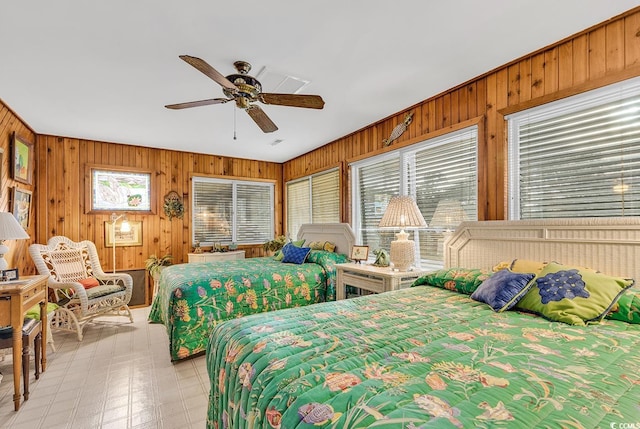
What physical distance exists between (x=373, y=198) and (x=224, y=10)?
283 cm

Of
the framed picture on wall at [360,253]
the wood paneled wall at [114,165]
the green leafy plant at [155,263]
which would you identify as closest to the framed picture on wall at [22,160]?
the wood paneled wall at [114,165]

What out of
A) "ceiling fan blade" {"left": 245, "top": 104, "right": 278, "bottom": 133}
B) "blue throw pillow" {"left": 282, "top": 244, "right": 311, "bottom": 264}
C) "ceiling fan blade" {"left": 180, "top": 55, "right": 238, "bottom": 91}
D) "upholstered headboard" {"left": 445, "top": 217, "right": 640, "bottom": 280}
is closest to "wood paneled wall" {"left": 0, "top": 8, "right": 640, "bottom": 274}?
"upholstered headboard" {"left": 445, "top": 217, "right": 640, "bottom": 280}

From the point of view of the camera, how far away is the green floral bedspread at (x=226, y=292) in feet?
9.30

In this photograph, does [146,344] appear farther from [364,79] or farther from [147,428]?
[364,79]

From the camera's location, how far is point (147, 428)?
1.93 m

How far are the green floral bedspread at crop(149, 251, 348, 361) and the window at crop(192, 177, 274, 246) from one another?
1.86 metres

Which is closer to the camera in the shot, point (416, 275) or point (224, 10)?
point (224, 10)

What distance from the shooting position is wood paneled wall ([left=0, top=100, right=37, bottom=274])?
3.32 m

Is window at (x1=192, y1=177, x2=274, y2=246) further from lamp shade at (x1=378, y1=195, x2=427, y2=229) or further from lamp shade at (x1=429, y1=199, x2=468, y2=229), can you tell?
lamp shade at (x1=429, y1=199, x2=468, y2=229)

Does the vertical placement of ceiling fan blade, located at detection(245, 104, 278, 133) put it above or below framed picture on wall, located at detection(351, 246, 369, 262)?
above

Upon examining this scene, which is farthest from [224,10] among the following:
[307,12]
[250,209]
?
[250,209]

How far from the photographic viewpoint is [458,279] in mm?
2248

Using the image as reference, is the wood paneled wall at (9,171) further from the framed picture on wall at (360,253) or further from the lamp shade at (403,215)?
the lamp shade at (403,215)

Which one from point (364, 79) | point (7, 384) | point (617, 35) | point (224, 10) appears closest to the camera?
point (224, 10)
